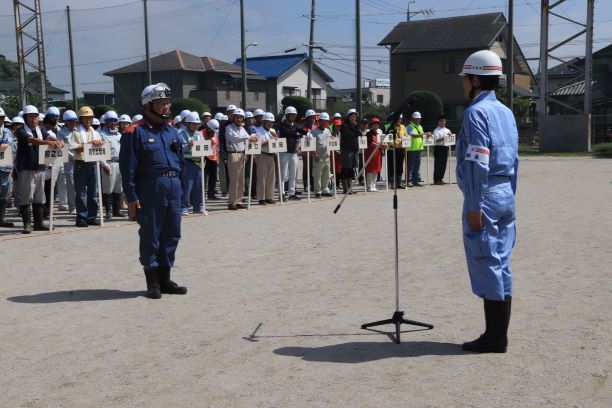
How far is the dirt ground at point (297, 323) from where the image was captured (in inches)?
189

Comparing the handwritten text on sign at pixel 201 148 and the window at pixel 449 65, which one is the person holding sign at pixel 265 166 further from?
the window at pixel 449 65

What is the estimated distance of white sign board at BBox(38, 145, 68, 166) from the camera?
12046 mm

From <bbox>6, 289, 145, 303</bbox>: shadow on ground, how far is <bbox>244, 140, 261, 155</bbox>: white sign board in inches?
312

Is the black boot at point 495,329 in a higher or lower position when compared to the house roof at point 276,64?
lower

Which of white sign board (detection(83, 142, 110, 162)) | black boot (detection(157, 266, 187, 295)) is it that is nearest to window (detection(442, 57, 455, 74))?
white sign board (detection(83, 142, 110, 162))

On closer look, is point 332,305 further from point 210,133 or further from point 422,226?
point 210,133

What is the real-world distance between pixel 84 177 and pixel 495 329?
9.42 meters

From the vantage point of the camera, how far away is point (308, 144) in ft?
56.7

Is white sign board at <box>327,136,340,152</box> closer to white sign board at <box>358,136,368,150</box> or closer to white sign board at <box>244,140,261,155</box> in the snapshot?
white sign board at <box>358,136,368,150</box>

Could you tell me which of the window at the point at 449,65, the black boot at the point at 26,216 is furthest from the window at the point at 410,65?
the black boot at the point at 26,216

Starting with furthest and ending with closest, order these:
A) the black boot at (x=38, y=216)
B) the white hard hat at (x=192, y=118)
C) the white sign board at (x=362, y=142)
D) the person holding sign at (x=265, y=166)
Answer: the white sign board at (x=362, y=142)
the person holding sign at (x=265, y=166)
the white hard hat at (x=192, y=118)
the black boot at (x=38, y=216)

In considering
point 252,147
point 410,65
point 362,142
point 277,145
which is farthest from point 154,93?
point 410,65

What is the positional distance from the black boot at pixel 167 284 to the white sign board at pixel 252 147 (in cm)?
798

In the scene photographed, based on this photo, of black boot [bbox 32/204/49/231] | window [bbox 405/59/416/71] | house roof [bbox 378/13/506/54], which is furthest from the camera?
window [bbox 405/59/416/71]
